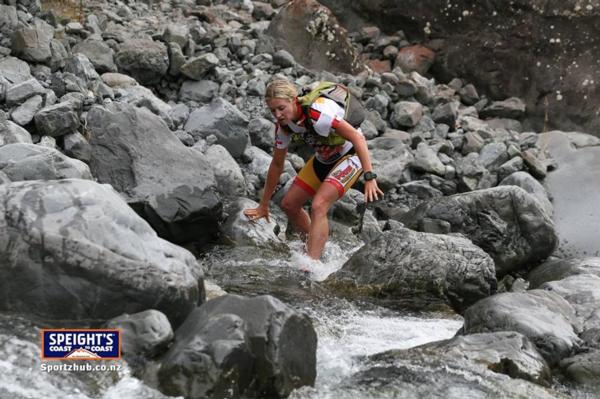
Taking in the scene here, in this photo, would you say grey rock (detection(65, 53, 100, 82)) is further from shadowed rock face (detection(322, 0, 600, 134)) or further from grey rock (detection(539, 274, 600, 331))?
shadowed rock face (detection(322, 0, 600, 134))

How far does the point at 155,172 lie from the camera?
23.7 ft

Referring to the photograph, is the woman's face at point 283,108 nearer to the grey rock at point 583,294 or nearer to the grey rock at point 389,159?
the grey rock at point 583,294

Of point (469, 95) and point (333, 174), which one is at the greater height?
point (469, 95)

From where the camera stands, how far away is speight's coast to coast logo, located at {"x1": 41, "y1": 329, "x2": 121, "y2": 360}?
14.8 feet

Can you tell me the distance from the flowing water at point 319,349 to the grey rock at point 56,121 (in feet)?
9.01

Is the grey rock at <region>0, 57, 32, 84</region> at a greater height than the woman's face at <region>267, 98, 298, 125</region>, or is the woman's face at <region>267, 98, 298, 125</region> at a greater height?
the woman's face at <region>267, 98, 298, 125</region>

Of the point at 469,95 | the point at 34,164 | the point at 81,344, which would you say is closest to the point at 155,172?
the point at 34,164

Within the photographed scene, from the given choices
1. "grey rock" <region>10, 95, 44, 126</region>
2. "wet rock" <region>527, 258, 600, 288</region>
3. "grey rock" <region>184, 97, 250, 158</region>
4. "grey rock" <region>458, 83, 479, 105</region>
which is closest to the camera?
"wet rock" <region>527, 258, 600, 288</region>

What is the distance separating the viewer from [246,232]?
295 inches

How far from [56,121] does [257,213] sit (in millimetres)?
2116

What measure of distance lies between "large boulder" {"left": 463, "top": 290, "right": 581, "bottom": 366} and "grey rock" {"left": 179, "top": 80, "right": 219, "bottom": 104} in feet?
17.7

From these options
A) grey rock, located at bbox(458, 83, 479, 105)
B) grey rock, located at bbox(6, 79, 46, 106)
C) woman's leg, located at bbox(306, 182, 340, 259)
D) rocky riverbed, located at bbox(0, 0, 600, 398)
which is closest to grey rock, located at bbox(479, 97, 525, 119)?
rocky riverbed, located at bbox(0, 0, 600, 398)

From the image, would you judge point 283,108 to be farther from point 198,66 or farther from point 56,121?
point 198,66

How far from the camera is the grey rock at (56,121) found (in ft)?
25.3
